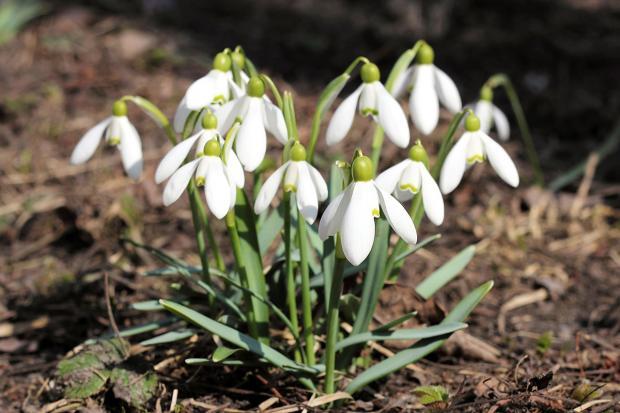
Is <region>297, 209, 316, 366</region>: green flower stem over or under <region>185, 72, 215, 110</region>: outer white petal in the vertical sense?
under

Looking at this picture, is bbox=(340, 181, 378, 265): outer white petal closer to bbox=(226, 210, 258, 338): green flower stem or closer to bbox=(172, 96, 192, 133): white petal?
bbox=(226, 210, 258, 338): green flower stem

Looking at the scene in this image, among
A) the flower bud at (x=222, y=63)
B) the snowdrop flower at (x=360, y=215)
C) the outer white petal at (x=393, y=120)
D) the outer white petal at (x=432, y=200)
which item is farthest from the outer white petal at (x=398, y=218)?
the flower bud at (x=222, y=63)

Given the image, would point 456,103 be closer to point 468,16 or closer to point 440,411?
point 440,411

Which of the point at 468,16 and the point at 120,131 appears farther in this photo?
the point at 468,16

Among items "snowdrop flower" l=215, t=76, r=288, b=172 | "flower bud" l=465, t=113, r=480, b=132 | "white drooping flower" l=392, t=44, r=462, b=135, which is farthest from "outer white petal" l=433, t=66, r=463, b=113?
"snowdrop flower" l=215, t=76, r=288, b=172

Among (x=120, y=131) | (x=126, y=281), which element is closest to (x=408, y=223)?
(x=120, y=131)

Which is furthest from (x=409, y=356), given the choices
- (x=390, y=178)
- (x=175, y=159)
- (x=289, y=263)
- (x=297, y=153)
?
(x=175, y=159)
